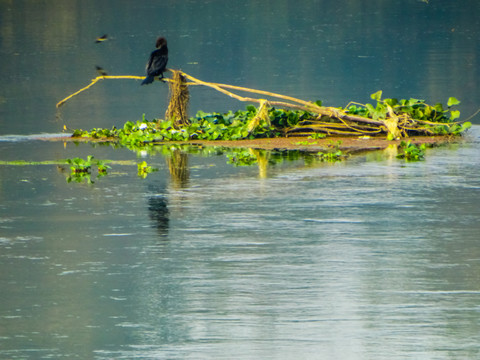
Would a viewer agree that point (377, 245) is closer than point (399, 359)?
No

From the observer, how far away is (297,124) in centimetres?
1873

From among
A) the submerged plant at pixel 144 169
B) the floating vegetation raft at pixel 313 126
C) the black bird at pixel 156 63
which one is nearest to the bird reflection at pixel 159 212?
the submerged plant at pixel 144 169

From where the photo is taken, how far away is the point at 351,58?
124 feet

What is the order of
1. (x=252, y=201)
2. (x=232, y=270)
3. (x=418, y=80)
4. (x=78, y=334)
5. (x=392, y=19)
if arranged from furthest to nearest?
(x=392, y=19), (x=418, y=80), (x=252, y=201), (x=232, y=270), (x=78, y=334)

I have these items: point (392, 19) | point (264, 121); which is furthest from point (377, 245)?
point (392, 19)

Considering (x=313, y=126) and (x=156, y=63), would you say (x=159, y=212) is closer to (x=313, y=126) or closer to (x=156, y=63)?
(x=313, y=126)

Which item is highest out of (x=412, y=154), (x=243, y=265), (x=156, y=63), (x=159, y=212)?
(x=156, y=63)

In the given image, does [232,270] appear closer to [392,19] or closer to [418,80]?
[418,80]

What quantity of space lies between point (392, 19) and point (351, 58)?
25.2 metres

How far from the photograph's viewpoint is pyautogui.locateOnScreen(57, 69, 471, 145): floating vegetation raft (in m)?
18.3

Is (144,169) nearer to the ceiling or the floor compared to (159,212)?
nearer to the ceiling

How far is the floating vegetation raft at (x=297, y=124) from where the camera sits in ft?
60.0

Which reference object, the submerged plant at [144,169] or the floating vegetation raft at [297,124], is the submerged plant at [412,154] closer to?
the floating vegetation raft at [297,124]

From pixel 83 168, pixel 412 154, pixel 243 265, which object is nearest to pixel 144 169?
pixel 83 168
